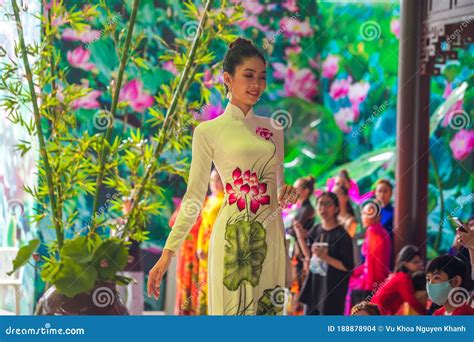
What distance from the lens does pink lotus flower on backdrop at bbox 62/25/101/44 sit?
4.40 meters

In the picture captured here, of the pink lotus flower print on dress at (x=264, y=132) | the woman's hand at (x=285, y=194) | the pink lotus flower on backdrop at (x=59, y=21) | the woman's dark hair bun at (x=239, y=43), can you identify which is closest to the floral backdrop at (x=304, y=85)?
the pink lotus flower on backdrop at (x=59, y=21)

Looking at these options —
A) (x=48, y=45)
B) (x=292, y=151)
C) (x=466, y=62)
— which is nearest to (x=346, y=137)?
(x=292, y=151)

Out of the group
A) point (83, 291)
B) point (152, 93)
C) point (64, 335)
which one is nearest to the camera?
point (83, 291)

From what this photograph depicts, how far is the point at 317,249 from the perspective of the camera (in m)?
4.67

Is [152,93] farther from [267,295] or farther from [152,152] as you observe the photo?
[267,295]

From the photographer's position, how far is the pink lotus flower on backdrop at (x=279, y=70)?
4.58 m

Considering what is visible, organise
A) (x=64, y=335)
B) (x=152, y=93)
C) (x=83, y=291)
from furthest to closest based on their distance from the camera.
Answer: (x=152, y=93) → (x=64, y=335) → (x=83, y=291)

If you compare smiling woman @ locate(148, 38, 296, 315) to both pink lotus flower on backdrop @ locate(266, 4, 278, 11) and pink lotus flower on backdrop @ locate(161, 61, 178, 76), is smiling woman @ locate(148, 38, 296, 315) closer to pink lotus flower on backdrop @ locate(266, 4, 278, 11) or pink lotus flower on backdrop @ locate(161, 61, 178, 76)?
pink lotus flower on backdrop @ locate(161, 61, 178, 76)

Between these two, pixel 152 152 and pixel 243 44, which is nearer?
pixel 243 44

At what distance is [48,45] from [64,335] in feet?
4.30

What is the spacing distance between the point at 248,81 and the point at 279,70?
25.9 inches

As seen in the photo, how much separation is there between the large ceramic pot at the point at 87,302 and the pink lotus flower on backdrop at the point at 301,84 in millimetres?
1342

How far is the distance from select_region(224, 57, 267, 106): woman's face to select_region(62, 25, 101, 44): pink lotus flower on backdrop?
806 millimetres

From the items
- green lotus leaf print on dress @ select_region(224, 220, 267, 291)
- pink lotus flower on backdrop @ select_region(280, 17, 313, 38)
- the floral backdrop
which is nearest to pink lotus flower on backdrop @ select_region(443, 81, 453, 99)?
the floral backdrop
